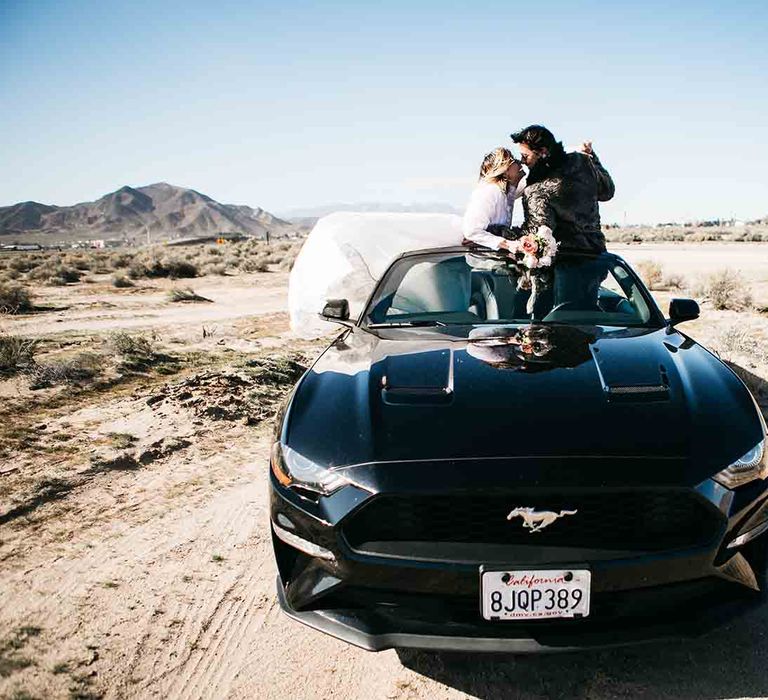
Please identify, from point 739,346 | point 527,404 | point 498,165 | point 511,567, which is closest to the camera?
point 511,567

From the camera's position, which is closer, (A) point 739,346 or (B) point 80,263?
(A) point 739,346

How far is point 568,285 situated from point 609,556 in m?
2.18

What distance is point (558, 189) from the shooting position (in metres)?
4.73

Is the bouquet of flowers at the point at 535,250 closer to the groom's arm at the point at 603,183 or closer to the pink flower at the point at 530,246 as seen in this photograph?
the pink flower at the point at 530,246

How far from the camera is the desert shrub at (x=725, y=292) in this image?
40.9 feet

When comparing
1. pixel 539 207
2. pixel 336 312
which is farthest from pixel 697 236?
pixel 336 312

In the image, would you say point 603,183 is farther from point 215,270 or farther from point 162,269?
point 215,270

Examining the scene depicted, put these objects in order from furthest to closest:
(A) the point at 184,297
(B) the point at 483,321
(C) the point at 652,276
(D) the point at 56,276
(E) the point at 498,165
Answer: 1. (D) the point at 56,276
2. (C) the point at 652,276
3. (A) the point at 184,297
4. (E) the point at 498,165
5. (B) the point at 483,321

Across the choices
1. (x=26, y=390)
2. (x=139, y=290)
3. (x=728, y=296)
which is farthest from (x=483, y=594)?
(x=139, y=290)

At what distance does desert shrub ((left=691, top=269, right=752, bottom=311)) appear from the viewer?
1247 centimetres

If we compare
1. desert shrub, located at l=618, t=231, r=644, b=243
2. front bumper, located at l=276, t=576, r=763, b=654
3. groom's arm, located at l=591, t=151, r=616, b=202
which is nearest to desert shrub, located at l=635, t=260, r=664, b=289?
groom's arm, located at l=591, t=151, r=616, b=202

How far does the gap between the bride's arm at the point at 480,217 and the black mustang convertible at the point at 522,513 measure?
7.04 ft

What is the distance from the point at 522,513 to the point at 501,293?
7.27 feet

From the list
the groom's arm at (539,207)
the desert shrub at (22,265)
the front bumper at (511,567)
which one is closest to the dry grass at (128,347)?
the groom's arm at (539,207)
